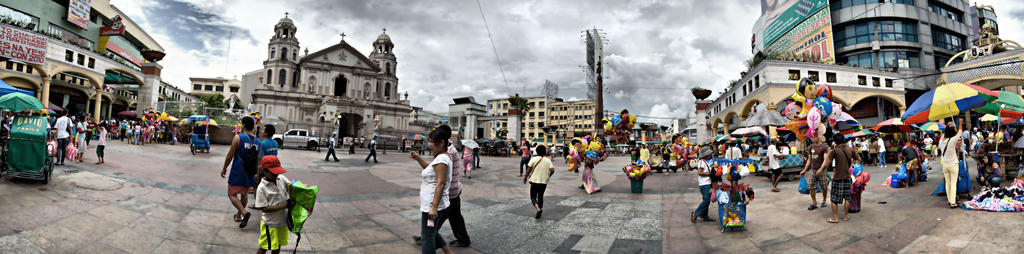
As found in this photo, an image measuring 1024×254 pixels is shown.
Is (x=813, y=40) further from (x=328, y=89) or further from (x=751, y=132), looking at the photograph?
(x=328, y=89)

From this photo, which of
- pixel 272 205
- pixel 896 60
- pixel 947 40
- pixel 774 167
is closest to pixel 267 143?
pixel 272 205

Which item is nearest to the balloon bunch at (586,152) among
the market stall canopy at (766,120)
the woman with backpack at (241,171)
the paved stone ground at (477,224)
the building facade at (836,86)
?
the paved stone ground at (477,224)

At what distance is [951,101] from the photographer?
657 centimetres

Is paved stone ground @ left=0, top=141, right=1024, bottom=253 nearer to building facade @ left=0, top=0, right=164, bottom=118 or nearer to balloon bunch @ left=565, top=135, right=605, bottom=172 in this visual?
balloon bunch @ left=565, top=135, right=605, bottom=172

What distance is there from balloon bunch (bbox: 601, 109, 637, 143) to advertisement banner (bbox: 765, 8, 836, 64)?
860 inches

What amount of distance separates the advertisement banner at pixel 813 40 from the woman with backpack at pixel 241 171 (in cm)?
3104

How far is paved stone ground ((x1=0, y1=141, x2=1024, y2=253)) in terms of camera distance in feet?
13.8

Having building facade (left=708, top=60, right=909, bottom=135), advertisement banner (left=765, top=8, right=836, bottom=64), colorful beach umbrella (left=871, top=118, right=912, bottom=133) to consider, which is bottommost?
colorful beach umbrella (left=871, top=118, right=912, bottom=133)

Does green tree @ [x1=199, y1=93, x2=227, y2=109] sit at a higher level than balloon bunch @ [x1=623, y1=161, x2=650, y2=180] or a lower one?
higher

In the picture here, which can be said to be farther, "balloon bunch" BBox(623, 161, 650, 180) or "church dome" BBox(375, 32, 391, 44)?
"church dome" BBox(375, 32, 391, 44)

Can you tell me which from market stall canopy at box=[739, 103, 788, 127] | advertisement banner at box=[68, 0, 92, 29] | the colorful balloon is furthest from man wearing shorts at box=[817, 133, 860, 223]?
advertisement banner at box=[68, 0, 92, 29]

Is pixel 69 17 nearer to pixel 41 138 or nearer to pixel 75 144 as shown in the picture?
pixel 75 144

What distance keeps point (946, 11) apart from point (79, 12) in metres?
73.9

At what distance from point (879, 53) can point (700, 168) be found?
110 feet
